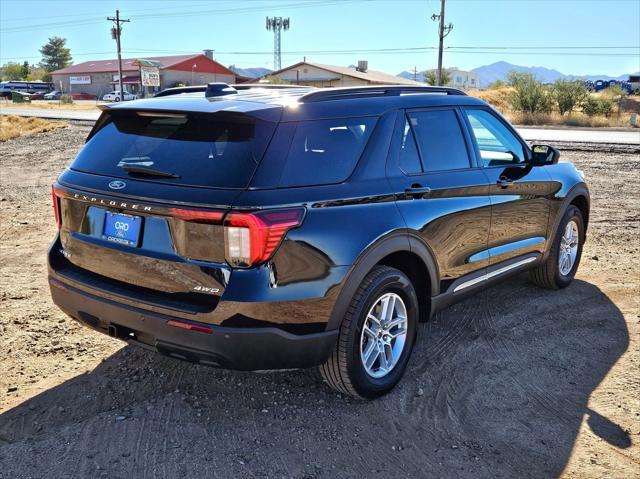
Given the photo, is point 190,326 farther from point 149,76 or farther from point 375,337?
point 149,76

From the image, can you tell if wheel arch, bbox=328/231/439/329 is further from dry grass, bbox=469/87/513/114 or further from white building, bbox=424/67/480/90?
white building, bbox=424/67/480/90

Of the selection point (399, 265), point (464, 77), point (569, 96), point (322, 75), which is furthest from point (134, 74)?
point (464, 77)

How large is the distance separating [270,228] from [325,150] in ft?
2.11

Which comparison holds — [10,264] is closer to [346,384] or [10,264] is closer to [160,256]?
[160,256]

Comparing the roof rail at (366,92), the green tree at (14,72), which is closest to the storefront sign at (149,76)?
the roof rail at (366,92)

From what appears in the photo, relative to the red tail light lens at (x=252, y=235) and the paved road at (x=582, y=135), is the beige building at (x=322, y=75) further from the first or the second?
the red tail light lens at (x=252, y=235)

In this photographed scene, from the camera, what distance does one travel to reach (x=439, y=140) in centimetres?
411

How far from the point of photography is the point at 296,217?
2.98 meters

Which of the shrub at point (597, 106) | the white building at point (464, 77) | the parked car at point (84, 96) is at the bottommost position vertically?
the shrub at point (597, 106)

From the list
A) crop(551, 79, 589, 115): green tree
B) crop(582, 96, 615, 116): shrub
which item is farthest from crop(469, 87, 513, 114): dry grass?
crop(582, 96, 615, 116): shrub

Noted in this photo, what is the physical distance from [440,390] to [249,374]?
1.22m

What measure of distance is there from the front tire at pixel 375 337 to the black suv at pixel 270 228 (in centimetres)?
1

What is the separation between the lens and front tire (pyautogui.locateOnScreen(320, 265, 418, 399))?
3357mm

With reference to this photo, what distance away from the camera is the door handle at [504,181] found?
14.9ft
